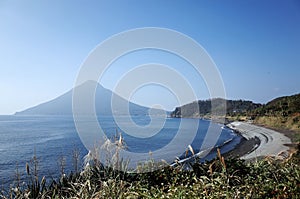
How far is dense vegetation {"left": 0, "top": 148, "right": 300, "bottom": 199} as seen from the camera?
3.29 meters

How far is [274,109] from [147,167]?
4534 cm

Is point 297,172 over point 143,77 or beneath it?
beneath

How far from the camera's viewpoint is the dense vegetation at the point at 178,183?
3.29 metres

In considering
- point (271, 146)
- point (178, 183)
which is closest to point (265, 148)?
point (271, 146)

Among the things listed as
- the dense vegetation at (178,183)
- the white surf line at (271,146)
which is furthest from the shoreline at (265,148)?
the dense vegetation at (178,183)

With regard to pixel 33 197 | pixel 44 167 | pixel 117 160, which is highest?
pixel 117 160

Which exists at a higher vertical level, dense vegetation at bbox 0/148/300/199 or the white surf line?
dense vegetation at bbox 0/148/300/199

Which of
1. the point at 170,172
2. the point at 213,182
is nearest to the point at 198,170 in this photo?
the point at 170,172

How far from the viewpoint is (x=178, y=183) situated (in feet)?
13.4

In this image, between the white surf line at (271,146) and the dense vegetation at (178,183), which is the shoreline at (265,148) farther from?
the dense vegetation at (178,183)

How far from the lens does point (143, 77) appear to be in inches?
256

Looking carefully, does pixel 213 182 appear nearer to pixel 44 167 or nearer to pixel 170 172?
pixel 170 172

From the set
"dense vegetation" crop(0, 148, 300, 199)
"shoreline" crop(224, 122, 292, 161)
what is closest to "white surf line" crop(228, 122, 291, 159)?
"shoreline" crop(224, 122, 292, 161)

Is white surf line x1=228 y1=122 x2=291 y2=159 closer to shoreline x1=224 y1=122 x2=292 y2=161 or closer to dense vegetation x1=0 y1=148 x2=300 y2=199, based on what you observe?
shoreline x1=224 y1=122 x2=292 y2=161
